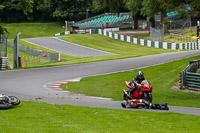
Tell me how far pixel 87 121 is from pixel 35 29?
83.7m

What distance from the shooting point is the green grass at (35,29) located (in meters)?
90.9

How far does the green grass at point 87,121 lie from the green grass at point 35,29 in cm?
7671

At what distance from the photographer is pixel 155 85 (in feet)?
82.1

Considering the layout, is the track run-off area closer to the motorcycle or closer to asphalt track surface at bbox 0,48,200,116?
asphalt track surface at bbox 0,48,200,116

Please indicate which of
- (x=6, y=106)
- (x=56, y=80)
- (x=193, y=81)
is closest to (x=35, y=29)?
(x=56, y=80)

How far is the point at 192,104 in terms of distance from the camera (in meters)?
18.6

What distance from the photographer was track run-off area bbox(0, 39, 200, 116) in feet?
60.1

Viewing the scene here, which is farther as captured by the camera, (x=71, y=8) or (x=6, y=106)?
(x=71, y=8)

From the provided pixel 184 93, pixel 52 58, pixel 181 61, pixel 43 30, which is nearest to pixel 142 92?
pixel 184 93

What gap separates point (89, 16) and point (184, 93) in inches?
3205

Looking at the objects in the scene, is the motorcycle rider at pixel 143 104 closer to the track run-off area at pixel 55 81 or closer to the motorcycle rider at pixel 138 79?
the track run-off area at pixel 55 81

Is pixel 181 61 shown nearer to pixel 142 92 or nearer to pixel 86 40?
pixel 142 92

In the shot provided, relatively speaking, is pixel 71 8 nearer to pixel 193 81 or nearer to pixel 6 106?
pixel 193 81

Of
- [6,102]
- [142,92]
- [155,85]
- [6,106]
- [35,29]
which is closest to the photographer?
[6,106]
